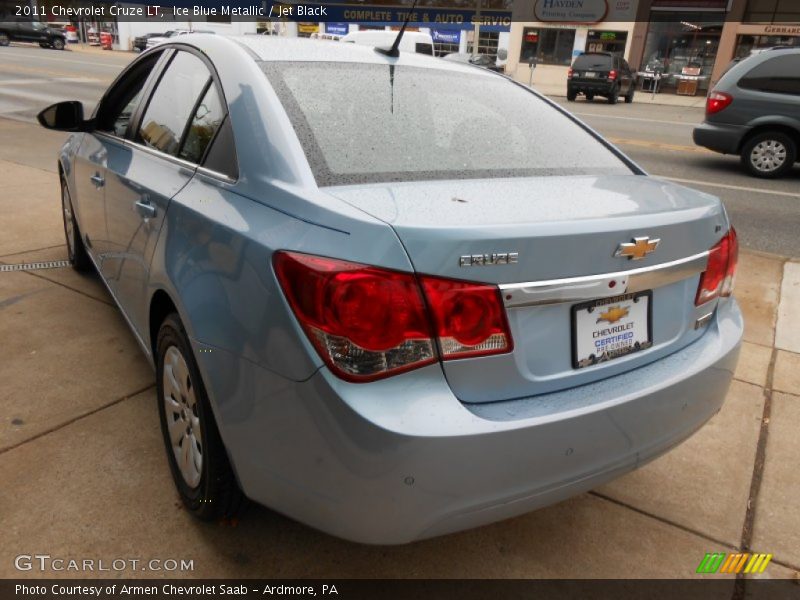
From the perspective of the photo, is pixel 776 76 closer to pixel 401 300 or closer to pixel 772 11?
pixel 401 300

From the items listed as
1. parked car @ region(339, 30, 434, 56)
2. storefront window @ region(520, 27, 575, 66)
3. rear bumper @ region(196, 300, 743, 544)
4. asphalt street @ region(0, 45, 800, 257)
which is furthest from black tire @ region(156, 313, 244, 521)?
storefront window @ region(520, 27, 575, 66)

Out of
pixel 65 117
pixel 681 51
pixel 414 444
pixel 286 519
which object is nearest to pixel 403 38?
pixel 681 51

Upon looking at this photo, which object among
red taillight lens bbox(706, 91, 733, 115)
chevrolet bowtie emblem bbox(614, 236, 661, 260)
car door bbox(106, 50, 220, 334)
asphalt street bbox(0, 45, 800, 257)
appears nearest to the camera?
chevrolet bowtie emblem bbox(614, 236, 661, 260)

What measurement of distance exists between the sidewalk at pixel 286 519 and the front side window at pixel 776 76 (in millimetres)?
7521

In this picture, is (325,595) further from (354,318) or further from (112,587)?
(354,318)

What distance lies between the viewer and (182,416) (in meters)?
2.37

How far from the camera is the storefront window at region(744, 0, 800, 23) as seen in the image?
99.5 ft

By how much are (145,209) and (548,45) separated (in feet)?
121

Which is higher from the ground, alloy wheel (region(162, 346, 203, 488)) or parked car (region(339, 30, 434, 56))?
parked car (region(339, 30, 434, 56))

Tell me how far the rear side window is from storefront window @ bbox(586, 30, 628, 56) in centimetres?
2623

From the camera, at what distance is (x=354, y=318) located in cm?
164

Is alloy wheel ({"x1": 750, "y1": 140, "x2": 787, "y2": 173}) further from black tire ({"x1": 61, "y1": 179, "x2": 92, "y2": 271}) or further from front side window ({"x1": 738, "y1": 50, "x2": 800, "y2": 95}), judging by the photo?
black tire ({"x1": 61, "y1": 179, "x2": 92, "y2": 271})

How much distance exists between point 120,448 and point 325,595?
1168 mm

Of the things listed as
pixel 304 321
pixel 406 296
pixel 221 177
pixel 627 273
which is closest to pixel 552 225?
pixel 627 273
